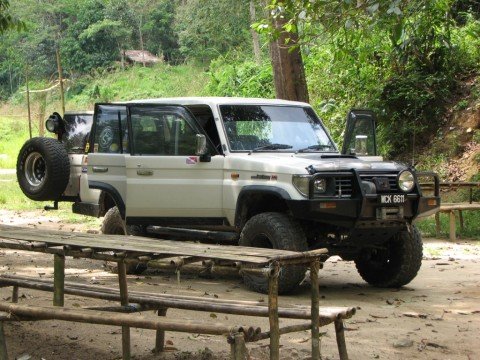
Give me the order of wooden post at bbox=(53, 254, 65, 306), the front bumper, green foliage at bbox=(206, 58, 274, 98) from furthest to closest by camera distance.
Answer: green foliage at bbox=(206, 58, 274, 98), the front bumper, wooden post at bbox=(53, 254, 65, 306)

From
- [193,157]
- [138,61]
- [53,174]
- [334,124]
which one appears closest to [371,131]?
[193,157]

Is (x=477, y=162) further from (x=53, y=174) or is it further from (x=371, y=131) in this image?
(x=53, y=174)

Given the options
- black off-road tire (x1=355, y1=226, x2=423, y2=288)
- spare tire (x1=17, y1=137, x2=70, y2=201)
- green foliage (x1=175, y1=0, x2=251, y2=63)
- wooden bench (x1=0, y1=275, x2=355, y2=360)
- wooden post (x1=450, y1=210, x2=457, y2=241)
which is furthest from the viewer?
green foliage (x1=175, y1=0, x2=251, y2=63)

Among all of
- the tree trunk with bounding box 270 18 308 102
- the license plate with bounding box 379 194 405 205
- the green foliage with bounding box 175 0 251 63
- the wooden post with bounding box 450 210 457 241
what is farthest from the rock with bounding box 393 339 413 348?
the green foliage with bounding box 175 0 251 63

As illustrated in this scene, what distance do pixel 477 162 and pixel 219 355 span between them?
1115cm

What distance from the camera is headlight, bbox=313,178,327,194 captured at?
26.6 ft

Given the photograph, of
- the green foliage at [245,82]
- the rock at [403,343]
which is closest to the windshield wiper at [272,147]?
the rock at [403,343]

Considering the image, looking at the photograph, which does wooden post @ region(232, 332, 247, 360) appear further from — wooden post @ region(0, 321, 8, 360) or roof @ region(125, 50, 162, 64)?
roof @ region(125, 50, 162, 64)

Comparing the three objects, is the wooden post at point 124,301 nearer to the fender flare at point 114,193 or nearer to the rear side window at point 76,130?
the fender flare at point 114,193

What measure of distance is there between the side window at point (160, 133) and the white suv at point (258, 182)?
1 cm

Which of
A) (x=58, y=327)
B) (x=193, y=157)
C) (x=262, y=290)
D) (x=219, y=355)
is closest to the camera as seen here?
(x=219, y=355)

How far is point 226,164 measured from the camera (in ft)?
29.3

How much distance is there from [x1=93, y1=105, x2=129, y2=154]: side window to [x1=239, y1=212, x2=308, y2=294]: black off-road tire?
6.24 feet

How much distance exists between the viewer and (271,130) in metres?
9.33
